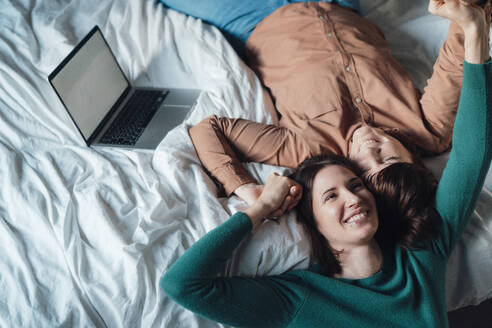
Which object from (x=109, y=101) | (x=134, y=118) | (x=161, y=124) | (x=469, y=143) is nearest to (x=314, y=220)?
(x=469, y=143)

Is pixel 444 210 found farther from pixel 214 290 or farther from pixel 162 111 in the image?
pixel 162 111

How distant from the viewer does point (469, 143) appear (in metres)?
0.97

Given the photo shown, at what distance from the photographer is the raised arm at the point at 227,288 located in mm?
872

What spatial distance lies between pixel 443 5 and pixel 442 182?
0.41 m

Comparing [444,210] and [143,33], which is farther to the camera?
[143,33]

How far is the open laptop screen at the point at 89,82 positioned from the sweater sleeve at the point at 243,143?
0.36 meters

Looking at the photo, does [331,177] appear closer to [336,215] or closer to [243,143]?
[336,215]

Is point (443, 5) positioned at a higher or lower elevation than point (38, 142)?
higher

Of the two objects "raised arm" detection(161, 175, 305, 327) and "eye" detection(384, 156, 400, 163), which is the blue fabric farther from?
"raised arm" detection(161, 175, 305, 327)

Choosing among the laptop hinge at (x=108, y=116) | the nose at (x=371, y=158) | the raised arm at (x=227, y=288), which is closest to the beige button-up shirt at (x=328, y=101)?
the nose at (x=371, y=158)

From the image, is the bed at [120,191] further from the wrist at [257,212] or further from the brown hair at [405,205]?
the brown hair at [405,205]

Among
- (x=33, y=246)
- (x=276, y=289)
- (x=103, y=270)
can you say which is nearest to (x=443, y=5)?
(x=276, y=289)

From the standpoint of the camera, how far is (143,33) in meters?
1.55

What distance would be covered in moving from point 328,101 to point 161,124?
21.7 inches
